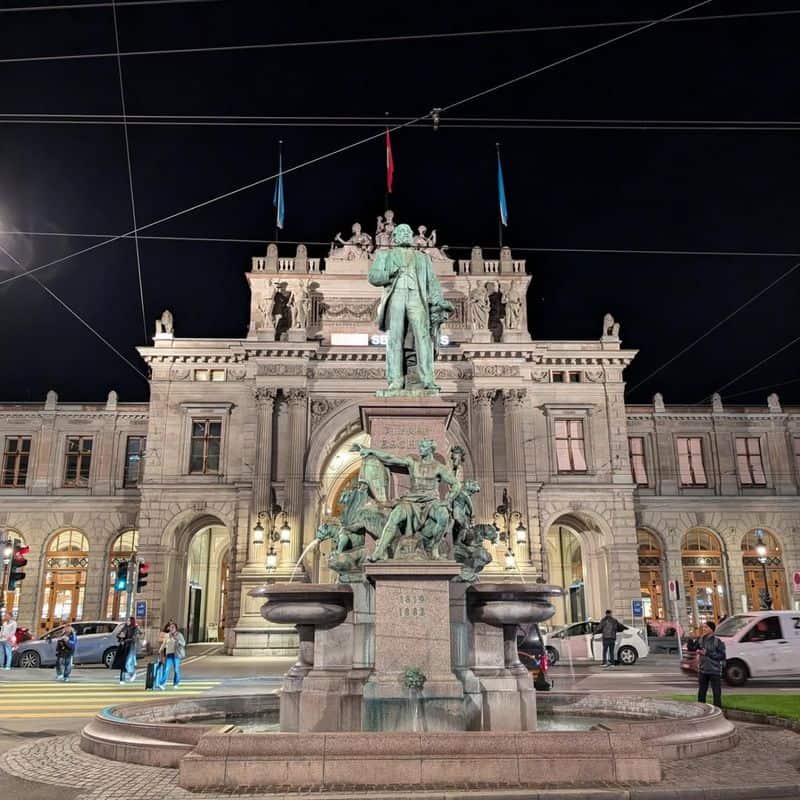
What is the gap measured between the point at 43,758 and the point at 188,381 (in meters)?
32.1

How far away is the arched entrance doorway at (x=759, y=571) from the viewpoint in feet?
148

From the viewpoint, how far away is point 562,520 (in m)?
42.9

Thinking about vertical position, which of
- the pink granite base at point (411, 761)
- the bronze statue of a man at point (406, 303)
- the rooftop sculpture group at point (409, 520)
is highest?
the bronze statue of a man at point (406, 303)

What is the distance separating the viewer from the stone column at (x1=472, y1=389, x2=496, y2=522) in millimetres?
37031

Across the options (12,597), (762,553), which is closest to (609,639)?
(762,553)

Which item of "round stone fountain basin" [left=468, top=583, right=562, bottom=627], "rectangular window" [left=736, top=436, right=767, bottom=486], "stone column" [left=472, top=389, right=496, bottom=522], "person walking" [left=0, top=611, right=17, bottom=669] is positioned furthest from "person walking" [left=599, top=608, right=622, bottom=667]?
"rectangular window" [left=736, top=436, right=767, bottom=486]

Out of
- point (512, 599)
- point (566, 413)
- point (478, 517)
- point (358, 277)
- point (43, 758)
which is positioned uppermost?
point (358, 277)

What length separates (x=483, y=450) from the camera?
125 feet

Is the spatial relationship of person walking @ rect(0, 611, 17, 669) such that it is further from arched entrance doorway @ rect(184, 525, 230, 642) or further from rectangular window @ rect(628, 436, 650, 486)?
rectangular window @ rect(628, 436, 650, 486)

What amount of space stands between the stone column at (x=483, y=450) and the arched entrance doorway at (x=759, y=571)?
18.4m

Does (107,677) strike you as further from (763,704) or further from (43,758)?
(763,704)

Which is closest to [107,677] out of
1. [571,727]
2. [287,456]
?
[287,456]

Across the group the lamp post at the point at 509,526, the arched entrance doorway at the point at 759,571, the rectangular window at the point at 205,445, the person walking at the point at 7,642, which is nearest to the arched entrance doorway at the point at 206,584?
Result: the rectangular window at the point at 205,445

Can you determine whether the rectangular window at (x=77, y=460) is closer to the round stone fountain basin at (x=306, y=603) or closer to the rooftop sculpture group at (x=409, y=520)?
the rooftop sculpture group at (x=409, y=520)
